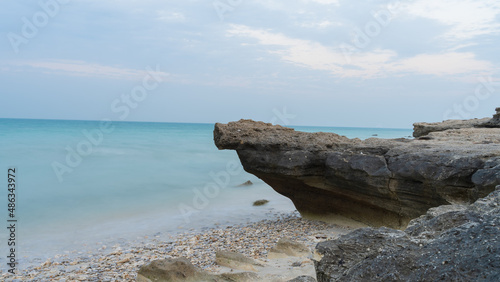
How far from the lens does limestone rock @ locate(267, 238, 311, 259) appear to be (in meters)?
5.35

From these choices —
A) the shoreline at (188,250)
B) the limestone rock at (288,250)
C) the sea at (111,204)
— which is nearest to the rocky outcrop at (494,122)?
the shoreline at (188,250)

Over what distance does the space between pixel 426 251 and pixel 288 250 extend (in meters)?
3.75

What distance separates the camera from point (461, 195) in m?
4.87

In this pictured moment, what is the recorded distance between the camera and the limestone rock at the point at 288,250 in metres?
5.35

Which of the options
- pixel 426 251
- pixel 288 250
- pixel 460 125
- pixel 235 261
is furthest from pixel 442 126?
pixel 426 251

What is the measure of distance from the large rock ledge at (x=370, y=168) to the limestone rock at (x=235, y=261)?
223cm

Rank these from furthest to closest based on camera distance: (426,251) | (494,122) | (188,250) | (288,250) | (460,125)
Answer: (460,125) → (494,122) → (188,250) → (288,250) → (426,251)

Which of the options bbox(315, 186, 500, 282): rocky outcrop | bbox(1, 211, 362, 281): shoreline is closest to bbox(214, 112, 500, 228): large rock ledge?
bbox(1, 211, 362, 281): shoreline

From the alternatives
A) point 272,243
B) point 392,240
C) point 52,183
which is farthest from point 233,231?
point 52,183

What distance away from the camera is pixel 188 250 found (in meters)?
6.23

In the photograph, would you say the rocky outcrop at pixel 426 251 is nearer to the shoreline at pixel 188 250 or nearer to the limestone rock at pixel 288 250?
the shoreline at pixel 188 250

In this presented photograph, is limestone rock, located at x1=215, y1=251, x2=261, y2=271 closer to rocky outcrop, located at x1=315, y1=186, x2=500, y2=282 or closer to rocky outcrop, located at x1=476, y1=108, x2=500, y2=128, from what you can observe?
rocky outcrop, located at x1=315, y1=186, x2=500, y2=282

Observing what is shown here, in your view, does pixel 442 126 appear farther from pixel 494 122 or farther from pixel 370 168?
pixel 370 168

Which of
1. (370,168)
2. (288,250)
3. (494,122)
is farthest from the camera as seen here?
(494,122)
